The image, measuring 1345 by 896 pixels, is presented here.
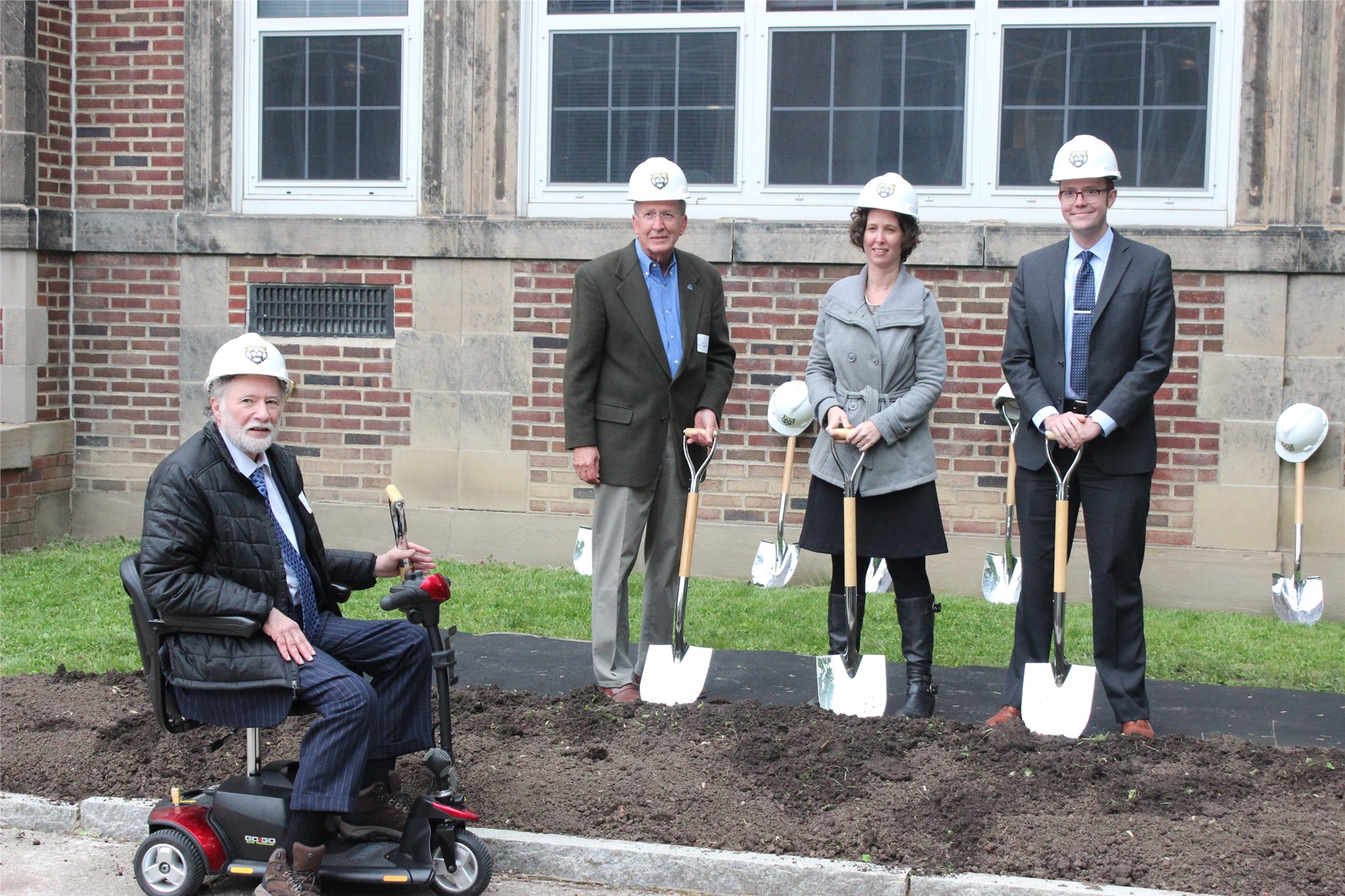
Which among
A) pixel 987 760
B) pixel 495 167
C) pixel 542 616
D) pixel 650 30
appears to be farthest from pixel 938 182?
pixel 987 760

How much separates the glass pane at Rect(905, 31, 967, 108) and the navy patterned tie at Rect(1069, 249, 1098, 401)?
325 centimetres

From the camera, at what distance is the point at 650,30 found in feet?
29.5

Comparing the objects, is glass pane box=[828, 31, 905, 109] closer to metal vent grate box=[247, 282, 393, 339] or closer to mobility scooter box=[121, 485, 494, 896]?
metal vent grate box=[247, 282, 393, 339]

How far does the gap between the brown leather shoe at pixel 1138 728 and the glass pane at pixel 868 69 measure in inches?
178

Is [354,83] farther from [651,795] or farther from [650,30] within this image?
[651,795]

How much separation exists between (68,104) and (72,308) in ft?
4.46

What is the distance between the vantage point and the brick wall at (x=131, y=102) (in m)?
9.35

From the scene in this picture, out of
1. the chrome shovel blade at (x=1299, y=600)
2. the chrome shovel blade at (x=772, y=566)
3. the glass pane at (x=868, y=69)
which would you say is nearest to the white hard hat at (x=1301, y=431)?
the chrome shovel blade at (x=1299, y=600)

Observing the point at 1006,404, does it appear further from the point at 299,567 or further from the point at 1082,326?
the point at 299,567

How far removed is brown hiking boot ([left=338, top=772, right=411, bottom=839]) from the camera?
4445mm

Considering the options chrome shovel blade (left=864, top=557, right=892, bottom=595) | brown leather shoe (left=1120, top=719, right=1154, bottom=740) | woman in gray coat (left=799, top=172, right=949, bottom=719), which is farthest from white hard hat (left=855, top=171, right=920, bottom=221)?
chrome shovel blade (left=864, top=557, right=892, bottom=595)

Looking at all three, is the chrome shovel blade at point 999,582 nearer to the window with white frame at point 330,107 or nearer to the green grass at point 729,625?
the green grass at point 729,625

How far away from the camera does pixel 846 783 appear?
4973mm

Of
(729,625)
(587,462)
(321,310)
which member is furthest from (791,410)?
(321,310)
